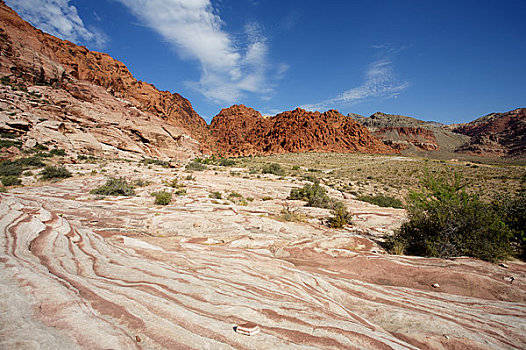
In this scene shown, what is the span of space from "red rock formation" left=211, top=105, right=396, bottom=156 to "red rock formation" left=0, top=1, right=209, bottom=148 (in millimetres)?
35037

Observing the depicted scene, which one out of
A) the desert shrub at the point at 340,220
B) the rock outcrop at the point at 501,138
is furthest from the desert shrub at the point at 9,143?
the rock outcrop at the point at 501,138

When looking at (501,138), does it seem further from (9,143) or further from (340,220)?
(9,143)

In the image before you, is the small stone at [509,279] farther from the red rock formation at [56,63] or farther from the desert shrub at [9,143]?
the red rock formation at [56,63]

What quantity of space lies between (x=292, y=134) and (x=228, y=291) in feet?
267

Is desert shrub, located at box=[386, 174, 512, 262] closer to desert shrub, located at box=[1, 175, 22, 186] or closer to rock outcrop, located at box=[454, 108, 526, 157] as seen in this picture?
desert shrub, located at box=[1, 175, 22, 186]

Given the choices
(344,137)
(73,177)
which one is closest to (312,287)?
(73,177)

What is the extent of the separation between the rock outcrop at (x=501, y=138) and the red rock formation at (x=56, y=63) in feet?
429

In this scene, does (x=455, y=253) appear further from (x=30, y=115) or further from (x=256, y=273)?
(x=30, y=115)

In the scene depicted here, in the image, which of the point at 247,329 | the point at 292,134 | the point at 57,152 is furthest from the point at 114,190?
the point at 292,134

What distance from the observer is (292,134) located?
81.8 m

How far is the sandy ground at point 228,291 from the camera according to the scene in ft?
6.75

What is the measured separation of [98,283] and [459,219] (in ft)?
25.6

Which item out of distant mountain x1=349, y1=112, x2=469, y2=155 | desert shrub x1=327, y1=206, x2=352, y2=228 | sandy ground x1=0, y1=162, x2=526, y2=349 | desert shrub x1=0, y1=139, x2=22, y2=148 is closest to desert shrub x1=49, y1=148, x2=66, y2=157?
desert shrub x1=0, y1=139, x2=22, y2=148

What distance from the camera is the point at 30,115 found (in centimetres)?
2277
